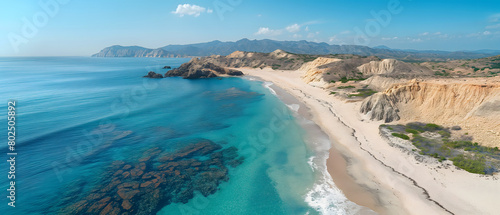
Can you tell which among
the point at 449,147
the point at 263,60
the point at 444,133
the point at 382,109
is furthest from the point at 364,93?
the point at 263,60

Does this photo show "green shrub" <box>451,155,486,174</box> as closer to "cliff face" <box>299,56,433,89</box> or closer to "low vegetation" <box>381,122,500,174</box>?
"low vegetation" <box>381,122,500,174</box>

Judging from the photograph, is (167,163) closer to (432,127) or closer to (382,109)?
(382,109)

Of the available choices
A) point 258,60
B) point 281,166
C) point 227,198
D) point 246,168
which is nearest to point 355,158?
point 281,166

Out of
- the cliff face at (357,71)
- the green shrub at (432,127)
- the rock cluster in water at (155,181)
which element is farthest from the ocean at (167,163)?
the cliff face at (357,71)

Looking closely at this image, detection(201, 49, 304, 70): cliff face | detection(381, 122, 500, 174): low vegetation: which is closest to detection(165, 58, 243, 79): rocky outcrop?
detection(201, 49, 304, 70): cliff face

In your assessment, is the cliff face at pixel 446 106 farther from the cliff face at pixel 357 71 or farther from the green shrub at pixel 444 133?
the cliff face at pixel 357 71

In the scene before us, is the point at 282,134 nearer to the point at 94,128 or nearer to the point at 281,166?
the point at 281,166
